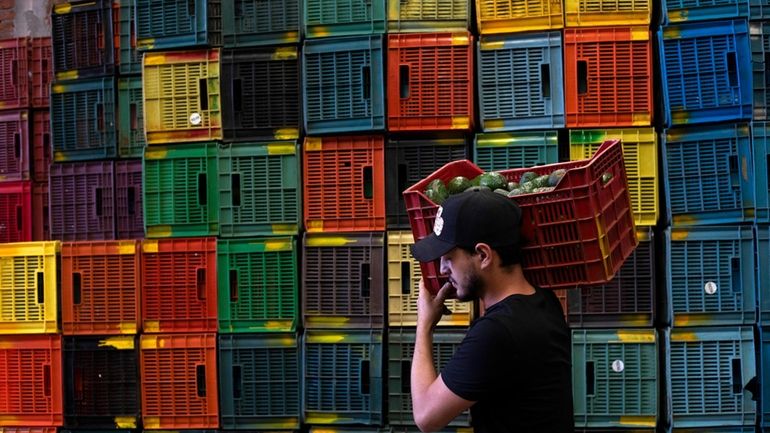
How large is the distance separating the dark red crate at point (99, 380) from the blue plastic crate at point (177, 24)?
6.65 ft

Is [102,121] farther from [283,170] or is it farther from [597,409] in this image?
[597,409]

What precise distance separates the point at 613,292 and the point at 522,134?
1.14 m

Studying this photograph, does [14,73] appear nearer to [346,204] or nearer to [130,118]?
[130,118]

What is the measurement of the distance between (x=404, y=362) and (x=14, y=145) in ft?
11.1

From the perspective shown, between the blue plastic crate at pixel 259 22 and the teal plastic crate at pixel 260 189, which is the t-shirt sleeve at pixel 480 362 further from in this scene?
the blue plastic crate at pixel 259 22

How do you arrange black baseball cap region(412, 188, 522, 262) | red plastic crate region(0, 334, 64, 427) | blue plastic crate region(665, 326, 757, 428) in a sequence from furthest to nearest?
red plastic crate region(0, 334, 64, 427)
blue plastic crate region(665, 326, 757, 428)
black baseball cap region(412, 188, 522, 262)

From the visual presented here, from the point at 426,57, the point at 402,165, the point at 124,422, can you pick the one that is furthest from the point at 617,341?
the point at 124,422

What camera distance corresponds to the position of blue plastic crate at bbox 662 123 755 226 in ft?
16.9

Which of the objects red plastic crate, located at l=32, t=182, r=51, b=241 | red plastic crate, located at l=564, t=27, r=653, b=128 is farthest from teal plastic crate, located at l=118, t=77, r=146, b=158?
red plastic crate, located at l=564, t=27, r=653, b=128

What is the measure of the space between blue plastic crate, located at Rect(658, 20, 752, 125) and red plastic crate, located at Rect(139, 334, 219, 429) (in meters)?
3.34

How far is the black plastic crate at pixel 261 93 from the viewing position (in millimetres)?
5629

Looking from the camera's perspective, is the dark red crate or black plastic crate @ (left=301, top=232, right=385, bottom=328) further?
the dark red crate

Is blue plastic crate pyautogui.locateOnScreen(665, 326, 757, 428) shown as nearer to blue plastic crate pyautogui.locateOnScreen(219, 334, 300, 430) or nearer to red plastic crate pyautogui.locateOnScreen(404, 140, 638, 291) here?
red plastic crate pyautogui.locateOnScreen(404, 140, 638, 291)

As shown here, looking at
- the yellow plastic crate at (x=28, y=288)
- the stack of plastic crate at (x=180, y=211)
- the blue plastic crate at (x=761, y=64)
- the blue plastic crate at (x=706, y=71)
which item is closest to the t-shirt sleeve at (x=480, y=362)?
the blue plastic crate at (x=706, y=71)
